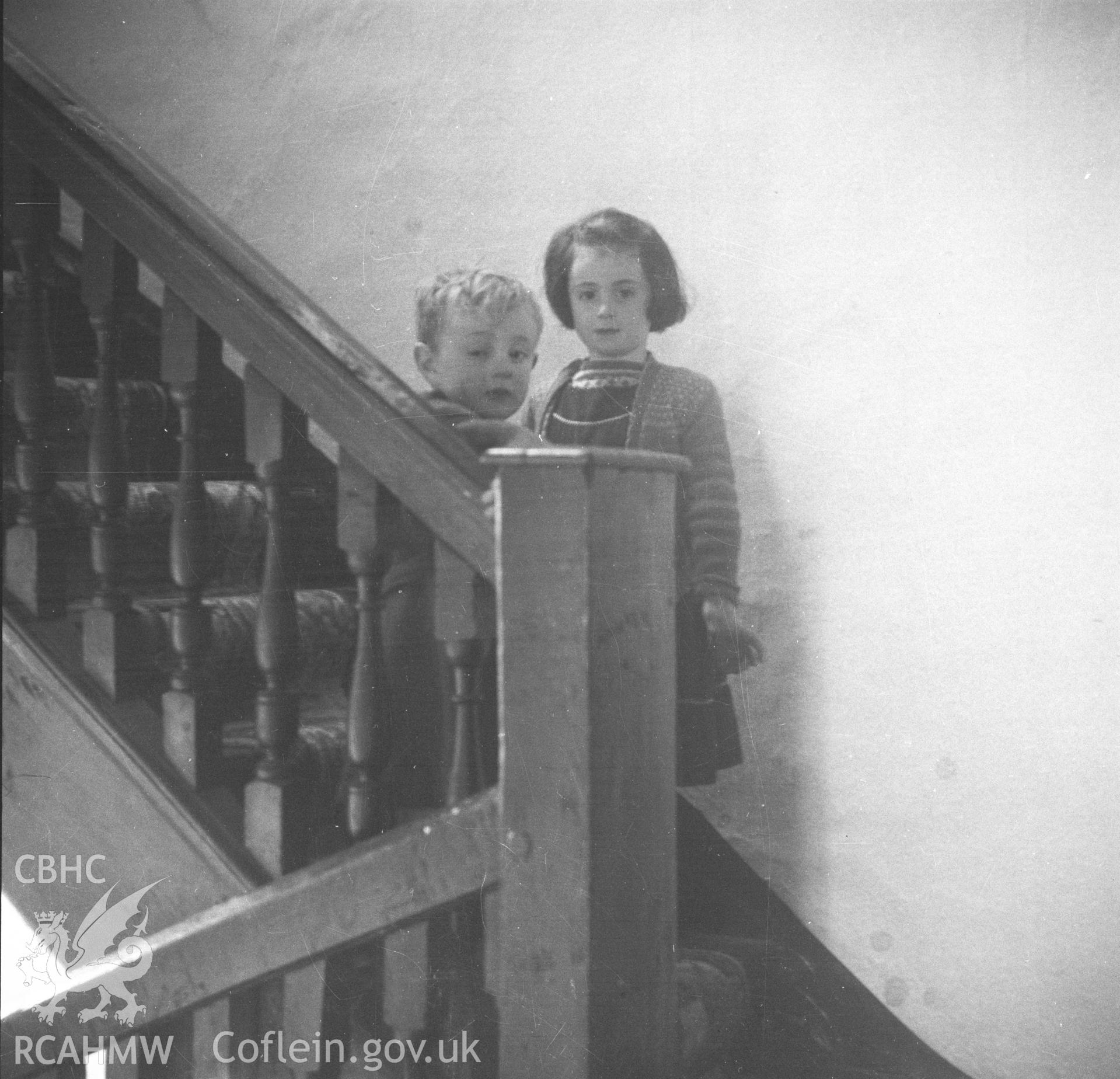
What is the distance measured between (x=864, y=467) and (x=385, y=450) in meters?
0.69

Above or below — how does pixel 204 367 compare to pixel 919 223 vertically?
below

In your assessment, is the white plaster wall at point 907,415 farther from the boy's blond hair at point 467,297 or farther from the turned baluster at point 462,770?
the turned baluster at point 462,770

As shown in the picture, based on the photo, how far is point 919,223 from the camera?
147 centimetres

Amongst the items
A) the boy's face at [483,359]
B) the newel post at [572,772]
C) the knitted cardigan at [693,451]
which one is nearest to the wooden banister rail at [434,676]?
the newel post at [572,772]

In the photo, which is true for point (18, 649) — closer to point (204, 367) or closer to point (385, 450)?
point (204, 367)

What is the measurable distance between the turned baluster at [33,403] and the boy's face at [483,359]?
0.57m

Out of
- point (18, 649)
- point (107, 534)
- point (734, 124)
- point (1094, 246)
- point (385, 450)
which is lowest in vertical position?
point (18, 649)

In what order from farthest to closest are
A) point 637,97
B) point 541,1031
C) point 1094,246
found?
1. point 637,97
2. point 1094,246
3. point 541,1031

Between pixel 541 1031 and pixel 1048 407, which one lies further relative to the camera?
pixel 1048 407

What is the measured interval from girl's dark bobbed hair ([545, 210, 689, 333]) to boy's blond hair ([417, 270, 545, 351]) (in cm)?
4

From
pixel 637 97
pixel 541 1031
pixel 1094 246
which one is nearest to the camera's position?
pixel 541 1031

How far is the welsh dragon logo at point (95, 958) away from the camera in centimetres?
150

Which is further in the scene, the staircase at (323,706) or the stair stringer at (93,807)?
the stair stringer at (93,807)

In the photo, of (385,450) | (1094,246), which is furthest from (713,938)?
(1094,246)
